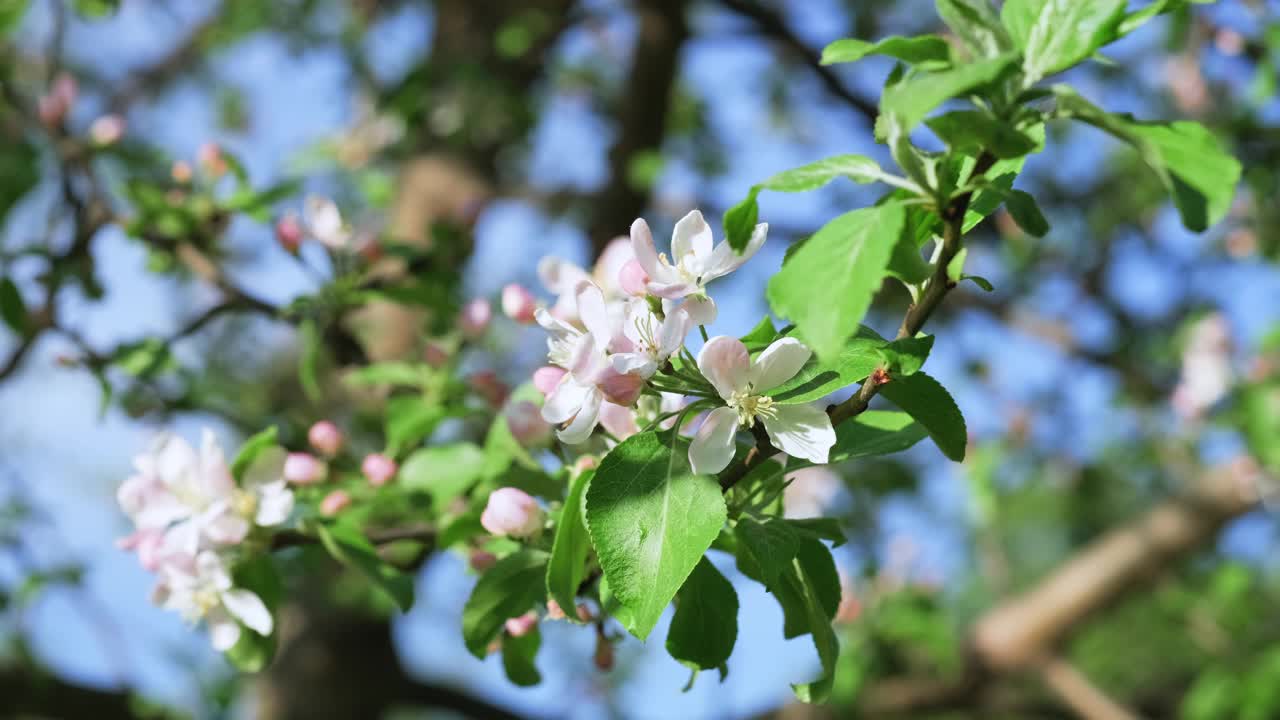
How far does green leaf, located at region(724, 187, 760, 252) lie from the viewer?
26.0 inches

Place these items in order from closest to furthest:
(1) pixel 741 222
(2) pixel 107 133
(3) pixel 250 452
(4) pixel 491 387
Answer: (1) pixel 741 222
(3) pixel 250 452
(4) pixel 491 387
(2) pixel 107 133

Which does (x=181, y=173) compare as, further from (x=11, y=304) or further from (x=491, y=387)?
(x=491, y=387)

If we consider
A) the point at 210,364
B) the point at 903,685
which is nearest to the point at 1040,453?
the point at 903,685

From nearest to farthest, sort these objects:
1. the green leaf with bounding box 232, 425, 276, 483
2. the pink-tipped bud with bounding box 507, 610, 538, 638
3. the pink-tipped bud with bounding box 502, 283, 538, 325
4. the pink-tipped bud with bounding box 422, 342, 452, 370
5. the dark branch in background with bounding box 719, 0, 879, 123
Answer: the pink-tipped bud with bounding box 507, 610, 538, 638, the green leaf with bounding box 232, 425, 276, 483, the pink-tipped bud with bounding box 502, 283, 538, 325, the pink-tipped bud with bounding box 422, 342, 452, 370, the dark branch in background with bounding box 719, 0, 879, 123

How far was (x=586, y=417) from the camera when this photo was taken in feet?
2.48

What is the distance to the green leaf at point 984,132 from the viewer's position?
604 millimetres

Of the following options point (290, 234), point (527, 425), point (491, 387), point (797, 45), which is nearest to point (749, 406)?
point (527, 425)

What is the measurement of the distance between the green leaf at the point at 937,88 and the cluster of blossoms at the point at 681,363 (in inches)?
6.5

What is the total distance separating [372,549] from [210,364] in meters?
3.39

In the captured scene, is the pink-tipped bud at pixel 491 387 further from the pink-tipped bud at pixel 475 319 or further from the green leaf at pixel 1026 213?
the green leaf at pixel 1026 213

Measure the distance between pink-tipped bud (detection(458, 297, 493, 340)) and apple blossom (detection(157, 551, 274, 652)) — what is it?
1.80ft

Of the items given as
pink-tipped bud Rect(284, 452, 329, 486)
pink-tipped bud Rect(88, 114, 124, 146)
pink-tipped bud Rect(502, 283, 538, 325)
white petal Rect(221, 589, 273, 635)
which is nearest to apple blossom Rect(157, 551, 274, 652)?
white petal Rect(221, 589, 273, 635)

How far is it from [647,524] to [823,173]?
25 cm

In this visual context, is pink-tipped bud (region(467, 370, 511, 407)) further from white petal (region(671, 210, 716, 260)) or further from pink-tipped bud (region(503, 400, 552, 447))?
white petal (region(671, 210, 716, 260))
